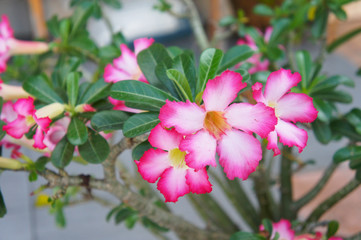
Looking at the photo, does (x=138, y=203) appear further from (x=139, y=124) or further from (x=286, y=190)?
(x=286, y=190)

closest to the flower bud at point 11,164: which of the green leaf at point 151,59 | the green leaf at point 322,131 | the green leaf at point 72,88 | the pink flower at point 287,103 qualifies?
the green leaf at point 72,88

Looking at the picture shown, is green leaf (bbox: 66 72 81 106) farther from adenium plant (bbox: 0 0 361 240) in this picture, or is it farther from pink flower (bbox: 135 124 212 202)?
pink flower (bbox: 135 124 212 202)

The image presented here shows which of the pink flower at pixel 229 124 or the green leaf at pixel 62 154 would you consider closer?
the pink flower at pixel 229 124

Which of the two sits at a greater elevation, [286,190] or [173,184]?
[173,184]

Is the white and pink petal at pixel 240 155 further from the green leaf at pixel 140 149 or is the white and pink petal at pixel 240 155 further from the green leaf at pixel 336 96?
the green leaf at pixel 336 96

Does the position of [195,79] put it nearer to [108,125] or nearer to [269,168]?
[108,125]

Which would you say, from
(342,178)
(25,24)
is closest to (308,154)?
(342,178)

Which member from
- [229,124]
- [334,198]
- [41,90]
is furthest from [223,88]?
[334,198]
